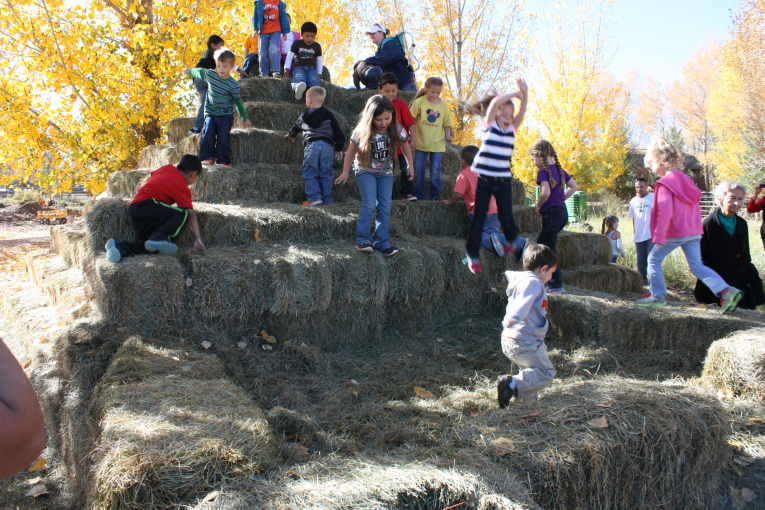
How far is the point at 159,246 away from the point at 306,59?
4278 mm

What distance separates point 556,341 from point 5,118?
10889 mm

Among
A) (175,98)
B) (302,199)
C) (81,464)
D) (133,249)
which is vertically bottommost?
(81,464)

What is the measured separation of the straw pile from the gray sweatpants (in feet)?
5.77

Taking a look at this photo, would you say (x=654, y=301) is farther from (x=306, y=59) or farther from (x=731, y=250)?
(x=306, y=59)

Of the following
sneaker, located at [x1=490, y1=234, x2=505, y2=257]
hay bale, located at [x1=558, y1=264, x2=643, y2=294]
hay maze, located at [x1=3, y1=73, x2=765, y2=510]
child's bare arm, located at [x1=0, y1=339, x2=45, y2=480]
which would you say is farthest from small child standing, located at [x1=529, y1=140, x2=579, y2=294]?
child's bare arm, located at [x1=0, y1=339, x2=45, y2=480]

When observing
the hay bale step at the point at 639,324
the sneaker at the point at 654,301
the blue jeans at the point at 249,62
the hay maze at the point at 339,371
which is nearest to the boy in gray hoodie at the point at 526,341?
the hay maze at the point at 339,371

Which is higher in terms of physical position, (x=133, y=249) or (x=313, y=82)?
(x=313, y=82)

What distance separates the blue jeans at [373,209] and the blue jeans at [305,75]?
3.11 metres

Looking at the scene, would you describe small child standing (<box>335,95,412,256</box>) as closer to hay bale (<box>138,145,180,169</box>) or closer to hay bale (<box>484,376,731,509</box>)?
hay bale (<box>484,376,731,509</box>)

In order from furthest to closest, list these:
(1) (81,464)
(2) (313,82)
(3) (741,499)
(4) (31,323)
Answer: (2) (313,82) → (4) (31,323) → (3) (741,499) → (1) (81,464)

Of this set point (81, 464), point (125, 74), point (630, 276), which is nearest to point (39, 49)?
point (125, 74)

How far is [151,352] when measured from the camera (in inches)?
142

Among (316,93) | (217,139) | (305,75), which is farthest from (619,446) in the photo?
(305,75)

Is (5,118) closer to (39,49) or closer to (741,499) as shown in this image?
(39,49)
